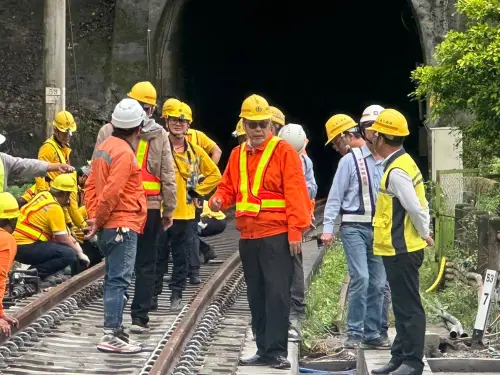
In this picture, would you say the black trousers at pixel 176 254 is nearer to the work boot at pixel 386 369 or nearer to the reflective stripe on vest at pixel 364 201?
the reflective stripe on vest at pixel 364 201

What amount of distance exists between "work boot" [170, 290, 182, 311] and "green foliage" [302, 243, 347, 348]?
3.83 feet

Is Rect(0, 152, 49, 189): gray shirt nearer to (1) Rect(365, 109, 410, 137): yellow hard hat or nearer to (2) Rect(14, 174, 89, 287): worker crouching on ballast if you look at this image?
(2) Rect(14, 174, 89, 287): worker crouching on ballast

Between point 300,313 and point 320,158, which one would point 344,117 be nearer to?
point 300,313

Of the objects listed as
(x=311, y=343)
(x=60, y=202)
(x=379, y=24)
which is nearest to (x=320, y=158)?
(x=379, y=24)

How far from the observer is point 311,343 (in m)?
8.49

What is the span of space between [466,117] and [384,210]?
9569mm

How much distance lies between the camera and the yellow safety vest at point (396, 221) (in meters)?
6.85

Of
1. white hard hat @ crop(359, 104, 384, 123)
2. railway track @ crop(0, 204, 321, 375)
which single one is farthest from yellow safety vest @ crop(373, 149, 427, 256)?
railway track @ crop(0, 204, 321, 375)

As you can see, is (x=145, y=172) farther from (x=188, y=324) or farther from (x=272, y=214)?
(x=272, y=214)

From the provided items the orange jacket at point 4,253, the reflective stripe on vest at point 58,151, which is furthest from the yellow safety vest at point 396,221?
the reflective stripe on vest at point 58,151

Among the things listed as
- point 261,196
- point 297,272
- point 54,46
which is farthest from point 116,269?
point 54,46

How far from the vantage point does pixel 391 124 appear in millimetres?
6906

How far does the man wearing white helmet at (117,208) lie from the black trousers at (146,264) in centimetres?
59

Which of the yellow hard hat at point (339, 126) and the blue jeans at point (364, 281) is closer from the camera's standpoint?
the blue jeans at point (364, 281)
